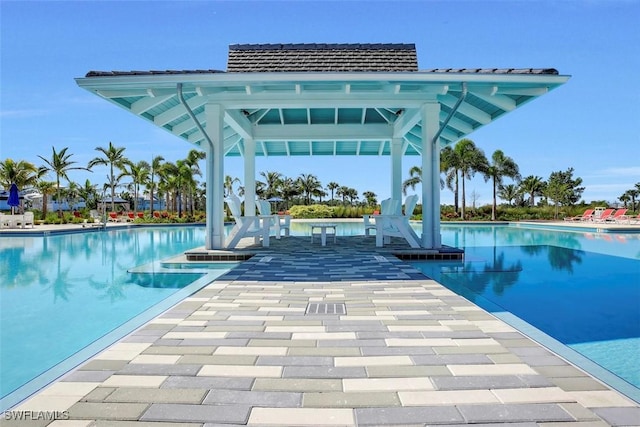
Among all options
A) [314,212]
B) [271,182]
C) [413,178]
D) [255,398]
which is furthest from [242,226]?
[271,182]

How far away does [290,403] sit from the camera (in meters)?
2.15

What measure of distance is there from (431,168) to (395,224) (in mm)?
1592

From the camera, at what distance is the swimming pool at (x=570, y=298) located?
338cm

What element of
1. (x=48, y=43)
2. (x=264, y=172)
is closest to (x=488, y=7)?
(x=48, y=43)

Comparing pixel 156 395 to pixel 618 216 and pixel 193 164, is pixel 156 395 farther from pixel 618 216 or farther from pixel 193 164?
pixel 193 164

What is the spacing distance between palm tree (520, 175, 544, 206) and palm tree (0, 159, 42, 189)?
45.2 m

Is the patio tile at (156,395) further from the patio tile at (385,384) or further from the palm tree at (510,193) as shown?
the palm tree at (510,193)

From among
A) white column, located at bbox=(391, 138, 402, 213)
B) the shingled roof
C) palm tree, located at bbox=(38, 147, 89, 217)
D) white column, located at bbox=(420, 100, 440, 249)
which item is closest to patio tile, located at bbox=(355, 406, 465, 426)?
white column, located at bbox=(420, 100, 440, 249)

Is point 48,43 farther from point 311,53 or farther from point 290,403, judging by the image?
point 290,403

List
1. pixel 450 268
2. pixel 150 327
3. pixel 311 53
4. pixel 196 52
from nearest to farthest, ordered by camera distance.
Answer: pixel 150 327 → pixel 450 268 → pixel 311 53 → pixel 196 52

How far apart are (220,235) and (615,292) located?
24.6 ft

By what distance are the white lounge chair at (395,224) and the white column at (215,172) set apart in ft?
12.6

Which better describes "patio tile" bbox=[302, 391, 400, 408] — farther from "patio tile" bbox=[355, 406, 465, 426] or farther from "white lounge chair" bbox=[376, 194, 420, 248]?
"white lounge chair" bbox=[376, 194, 420, 248]

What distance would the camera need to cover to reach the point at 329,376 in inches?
97.9
